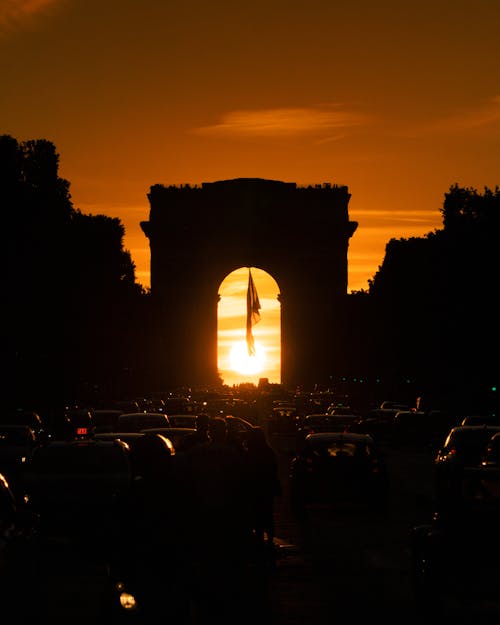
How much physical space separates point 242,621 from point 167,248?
471 ft

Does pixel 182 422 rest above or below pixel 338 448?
below

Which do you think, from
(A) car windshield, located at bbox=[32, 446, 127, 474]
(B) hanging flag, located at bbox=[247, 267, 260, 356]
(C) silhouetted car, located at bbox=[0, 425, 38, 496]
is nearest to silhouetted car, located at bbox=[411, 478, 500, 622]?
(A) car windshield, located at bbox=[32, 446, 127, 474]

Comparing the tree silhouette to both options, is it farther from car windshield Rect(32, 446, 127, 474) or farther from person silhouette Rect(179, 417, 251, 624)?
person silhouette Rect(179, 417, 251, 624)

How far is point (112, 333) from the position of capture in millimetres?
91062

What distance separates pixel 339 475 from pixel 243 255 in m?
128

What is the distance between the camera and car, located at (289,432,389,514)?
27.2m

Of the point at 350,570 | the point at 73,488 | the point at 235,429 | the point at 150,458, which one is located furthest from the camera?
the point at 235,429

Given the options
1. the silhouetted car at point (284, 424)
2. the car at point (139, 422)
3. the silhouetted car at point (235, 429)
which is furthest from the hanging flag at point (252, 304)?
the car at point (139, 422)

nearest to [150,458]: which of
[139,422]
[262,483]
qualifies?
[262,483]

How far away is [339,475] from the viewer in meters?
27.6

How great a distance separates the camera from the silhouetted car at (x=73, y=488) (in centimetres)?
2084

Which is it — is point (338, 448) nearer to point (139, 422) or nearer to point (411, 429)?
point (139, 422)

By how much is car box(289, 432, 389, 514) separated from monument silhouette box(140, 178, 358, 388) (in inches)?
4761

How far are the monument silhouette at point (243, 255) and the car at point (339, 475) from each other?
120935 millimetres
